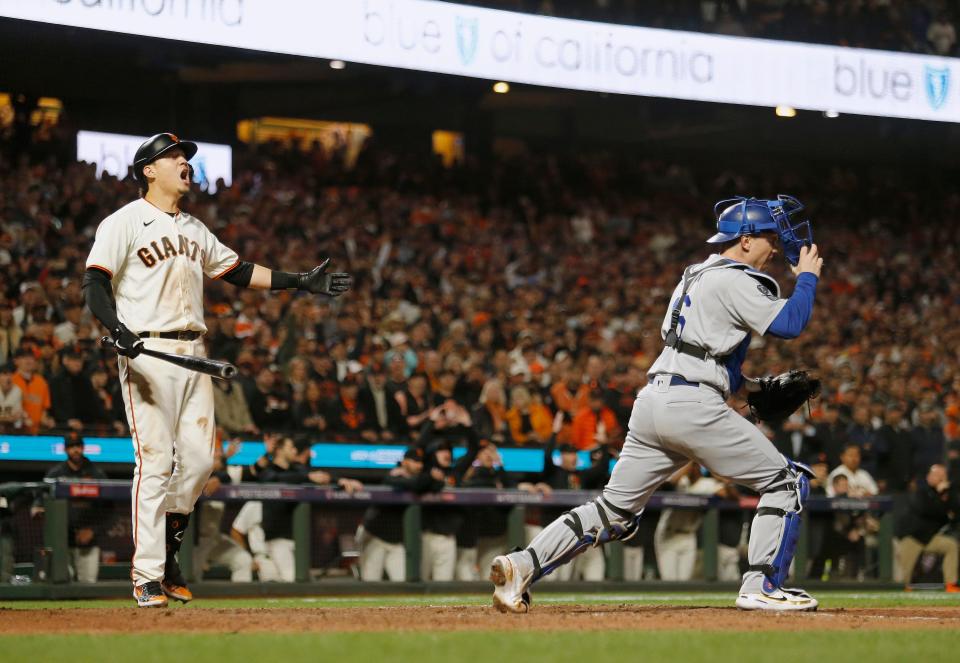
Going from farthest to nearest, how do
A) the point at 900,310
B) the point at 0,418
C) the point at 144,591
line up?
the point at 900,310, the point at 0,418, the point at 144,591

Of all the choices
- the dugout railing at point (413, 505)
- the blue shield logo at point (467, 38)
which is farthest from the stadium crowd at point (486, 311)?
the blue shield logo at point (467, 38)

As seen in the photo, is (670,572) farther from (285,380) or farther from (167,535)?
(167,535)

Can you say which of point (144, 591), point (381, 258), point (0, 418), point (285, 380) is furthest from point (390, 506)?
point (381, 258)

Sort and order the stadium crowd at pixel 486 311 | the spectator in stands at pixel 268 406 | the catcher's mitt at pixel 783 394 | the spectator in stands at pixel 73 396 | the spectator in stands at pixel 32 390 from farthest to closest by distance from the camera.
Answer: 1. the stadium crowd at pixel 486 311
2. the spectator in stands at pixel 268 406
3. the spectator in stands at pixel 73 396
4. the spectator in stands at pixel 32 390
5. the catcher's mitt at pixel 783 394

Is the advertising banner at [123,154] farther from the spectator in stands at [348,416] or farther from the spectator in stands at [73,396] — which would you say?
the spectator in stands at [73,396]

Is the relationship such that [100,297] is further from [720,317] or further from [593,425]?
[593,425]
